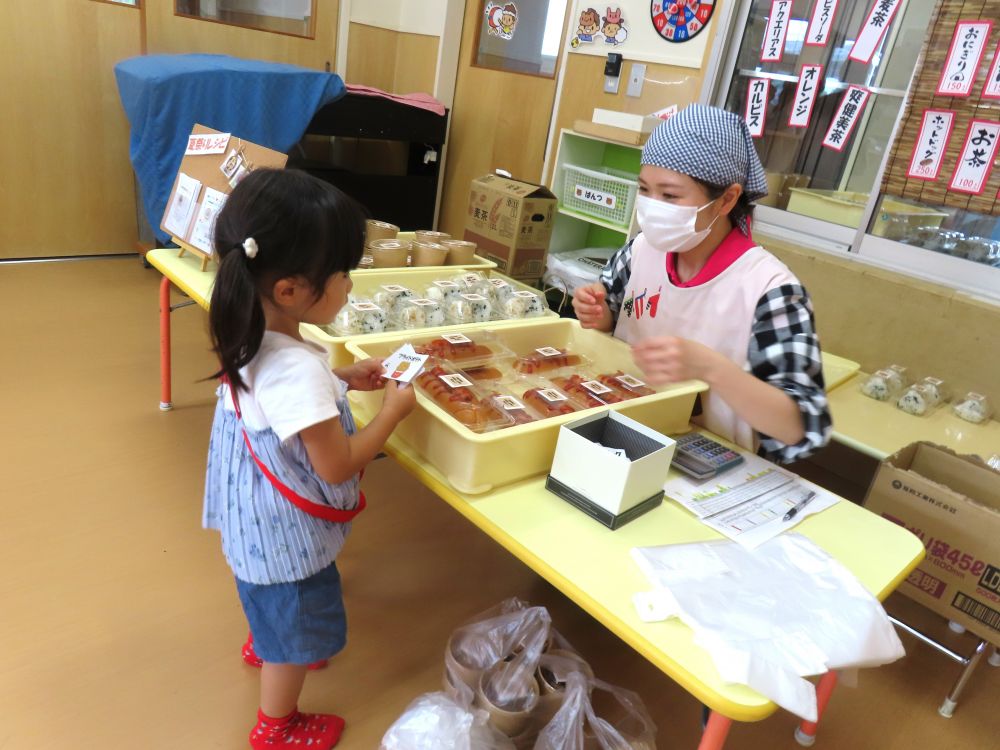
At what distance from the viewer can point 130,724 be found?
1.47 metres

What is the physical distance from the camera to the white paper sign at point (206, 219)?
6.81 feet

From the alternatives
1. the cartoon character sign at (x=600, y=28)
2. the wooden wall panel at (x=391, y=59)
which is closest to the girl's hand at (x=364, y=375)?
the cartoon character sign at (x=600, y=28)

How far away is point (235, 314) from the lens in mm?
1014

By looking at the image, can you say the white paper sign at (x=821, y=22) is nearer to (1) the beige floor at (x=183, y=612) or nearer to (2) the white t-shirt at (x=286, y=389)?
(1) the beige floor at (x=183, y=612)

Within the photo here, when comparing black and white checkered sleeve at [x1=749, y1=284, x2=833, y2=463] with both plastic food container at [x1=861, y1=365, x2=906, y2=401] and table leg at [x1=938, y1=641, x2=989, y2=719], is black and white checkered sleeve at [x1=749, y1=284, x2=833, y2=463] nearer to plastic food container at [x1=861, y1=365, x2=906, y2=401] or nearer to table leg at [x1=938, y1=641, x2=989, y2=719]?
table leg at [x1=938, y1=641, x2=989, y2=719]

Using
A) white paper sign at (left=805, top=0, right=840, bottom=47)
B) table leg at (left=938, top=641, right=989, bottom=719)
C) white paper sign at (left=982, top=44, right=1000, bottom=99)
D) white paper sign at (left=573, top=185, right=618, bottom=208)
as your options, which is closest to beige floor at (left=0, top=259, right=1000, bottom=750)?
table leg at (left=938, top=641, right=989, bottom=719)

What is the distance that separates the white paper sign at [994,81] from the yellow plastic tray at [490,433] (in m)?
1.71

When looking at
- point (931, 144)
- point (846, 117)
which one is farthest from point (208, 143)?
point (931, 144)

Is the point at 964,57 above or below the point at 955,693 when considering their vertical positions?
above

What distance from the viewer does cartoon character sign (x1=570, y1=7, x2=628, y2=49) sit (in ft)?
11.2

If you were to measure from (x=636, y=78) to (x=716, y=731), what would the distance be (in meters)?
3.13

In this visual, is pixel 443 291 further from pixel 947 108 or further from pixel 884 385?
pixel 947 108

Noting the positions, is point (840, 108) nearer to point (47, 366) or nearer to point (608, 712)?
point (608, 712)

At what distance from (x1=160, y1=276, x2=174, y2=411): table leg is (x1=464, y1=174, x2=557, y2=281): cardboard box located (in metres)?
1.37
